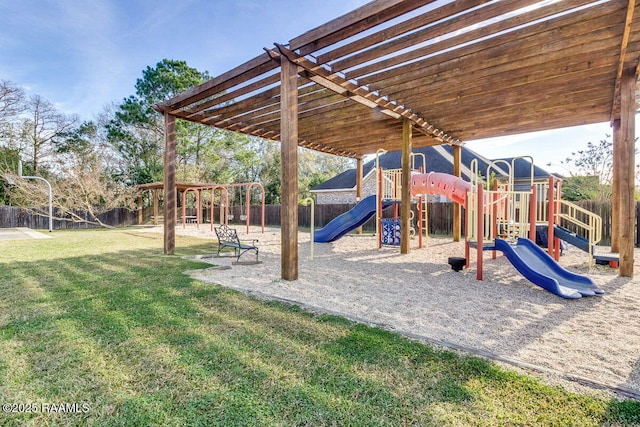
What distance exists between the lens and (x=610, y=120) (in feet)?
26.6

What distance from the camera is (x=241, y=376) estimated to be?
86.4 inches

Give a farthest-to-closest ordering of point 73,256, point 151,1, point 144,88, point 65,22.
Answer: point 144,88
point 65,22
point 151,1
point 73,256

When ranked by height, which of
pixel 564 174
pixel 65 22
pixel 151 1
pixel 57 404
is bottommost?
pixel 57 404

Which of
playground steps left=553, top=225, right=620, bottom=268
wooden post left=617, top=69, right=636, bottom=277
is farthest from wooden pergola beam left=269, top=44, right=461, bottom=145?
playground steps left=553, top=225, right=620, bottom=268

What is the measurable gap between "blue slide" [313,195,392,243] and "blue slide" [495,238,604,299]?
4.58 meters

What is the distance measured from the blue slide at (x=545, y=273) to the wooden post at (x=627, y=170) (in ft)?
5.20

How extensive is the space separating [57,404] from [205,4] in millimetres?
12741

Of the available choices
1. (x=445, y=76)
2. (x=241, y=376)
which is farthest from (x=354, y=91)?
(x=241, y=376)

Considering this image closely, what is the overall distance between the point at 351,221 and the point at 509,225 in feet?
15.3

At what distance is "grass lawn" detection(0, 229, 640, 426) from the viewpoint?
5.89 feet

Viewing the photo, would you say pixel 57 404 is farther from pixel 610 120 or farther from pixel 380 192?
pixel 610 120

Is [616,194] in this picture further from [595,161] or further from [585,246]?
[595,161]

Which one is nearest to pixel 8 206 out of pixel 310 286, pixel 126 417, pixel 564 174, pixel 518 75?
pixel 310 286

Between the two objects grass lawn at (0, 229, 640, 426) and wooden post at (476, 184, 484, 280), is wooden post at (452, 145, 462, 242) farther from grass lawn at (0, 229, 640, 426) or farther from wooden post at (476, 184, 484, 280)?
grass lawn at (0, 229, 640, 426)
